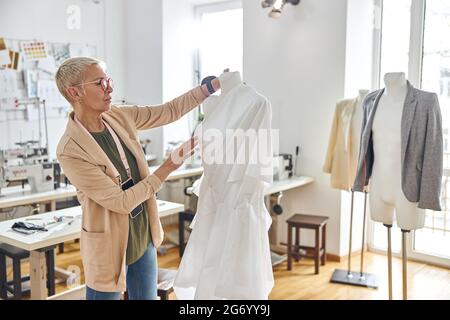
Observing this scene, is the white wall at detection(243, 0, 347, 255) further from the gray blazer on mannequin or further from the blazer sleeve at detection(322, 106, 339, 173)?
the gray blazer on mannequin

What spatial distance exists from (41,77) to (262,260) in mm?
3802

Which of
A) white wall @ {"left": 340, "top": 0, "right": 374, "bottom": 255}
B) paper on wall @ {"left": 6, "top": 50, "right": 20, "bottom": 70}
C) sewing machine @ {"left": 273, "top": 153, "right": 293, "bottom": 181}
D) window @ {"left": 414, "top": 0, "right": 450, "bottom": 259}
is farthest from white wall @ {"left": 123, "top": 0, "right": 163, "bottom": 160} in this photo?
window @ {"left": 414, "top": 0, "right": 450, "bottom": 259}

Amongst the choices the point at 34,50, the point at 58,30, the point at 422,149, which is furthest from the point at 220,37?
the point at 422,149

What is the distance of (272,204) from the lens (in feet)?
14.2

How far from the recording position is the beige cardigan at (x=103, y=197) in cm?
181

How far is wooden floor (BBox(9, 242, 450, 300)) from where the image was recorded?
3.48 meters

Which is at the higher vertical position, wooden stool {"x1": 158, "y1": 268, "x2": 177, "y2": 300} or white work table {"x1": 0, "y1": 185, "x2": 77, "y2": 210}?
white work table {"x1": 0, "y1": 185, "x2": 77, "y2": 210}

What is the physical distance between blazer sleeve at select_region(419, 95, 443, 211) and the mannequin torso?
0.16 meters

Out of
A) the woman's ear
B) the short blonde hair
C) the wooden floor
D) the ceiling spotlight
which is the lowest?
the wooden floor

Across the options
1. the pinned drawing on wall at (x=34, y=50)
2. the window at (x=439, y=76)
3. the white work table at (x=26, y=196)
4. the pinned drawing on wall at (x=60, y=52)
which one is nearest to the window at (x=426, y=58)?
the window at (x=439, y=76)

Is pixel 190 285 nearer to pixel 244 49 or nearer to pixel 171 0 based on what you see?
pixel 244 49

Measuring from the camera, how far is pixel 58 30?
4.88 meters
